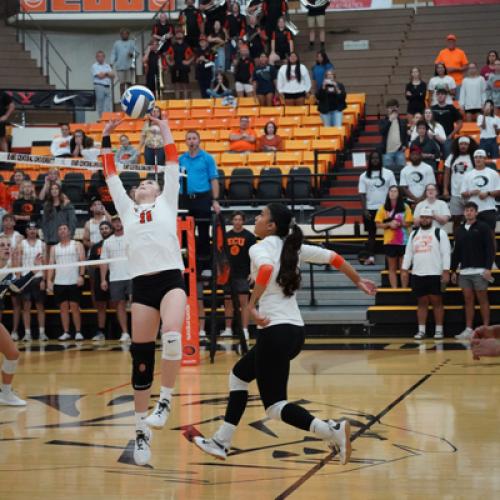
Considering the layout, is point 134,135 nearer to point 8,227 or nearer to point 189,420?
point 8,227

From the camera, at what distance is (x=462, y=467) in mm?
7117

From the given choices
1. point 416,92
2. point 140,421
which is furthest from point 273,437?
point 416,92

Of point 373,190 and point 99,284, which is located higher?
point 373,190

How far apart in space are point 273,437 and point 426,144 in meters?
11.5

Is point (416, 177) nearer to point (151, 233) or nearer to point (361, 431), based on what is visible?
point (361, 431)

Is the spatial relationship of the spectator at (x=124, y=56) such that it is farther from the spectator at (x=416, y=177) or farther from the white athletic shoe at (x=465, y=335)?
the white athletic shoe at (x=465, y=335)

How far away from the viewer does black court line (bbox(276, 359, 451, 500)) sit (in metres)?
6.50

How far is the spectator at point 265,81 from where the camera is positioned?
23.2m

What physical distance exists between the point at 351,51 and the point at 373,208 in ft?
31.4

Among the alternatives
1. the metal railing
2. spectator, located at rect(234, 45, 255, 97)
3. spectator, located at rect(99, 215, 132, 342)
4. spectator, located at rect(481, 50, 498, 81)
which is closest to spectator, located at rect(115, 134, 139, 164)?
spectator, located at rect(99, 215, 132, 342)

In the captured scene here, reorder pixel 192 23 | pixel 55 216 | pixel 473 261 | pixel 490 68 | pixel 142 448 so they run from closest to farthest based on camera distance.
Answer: pixel 142 448 → pixel 473 261 → pixel 55 216 → pixel 490 68 → pixel 192 23

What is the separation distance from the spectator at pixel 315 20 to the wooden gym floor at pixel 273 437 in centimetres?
1386

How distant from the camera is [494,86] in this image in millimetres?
21266

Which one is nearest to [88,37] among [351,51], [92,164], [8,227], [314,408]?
→ [351,51]
